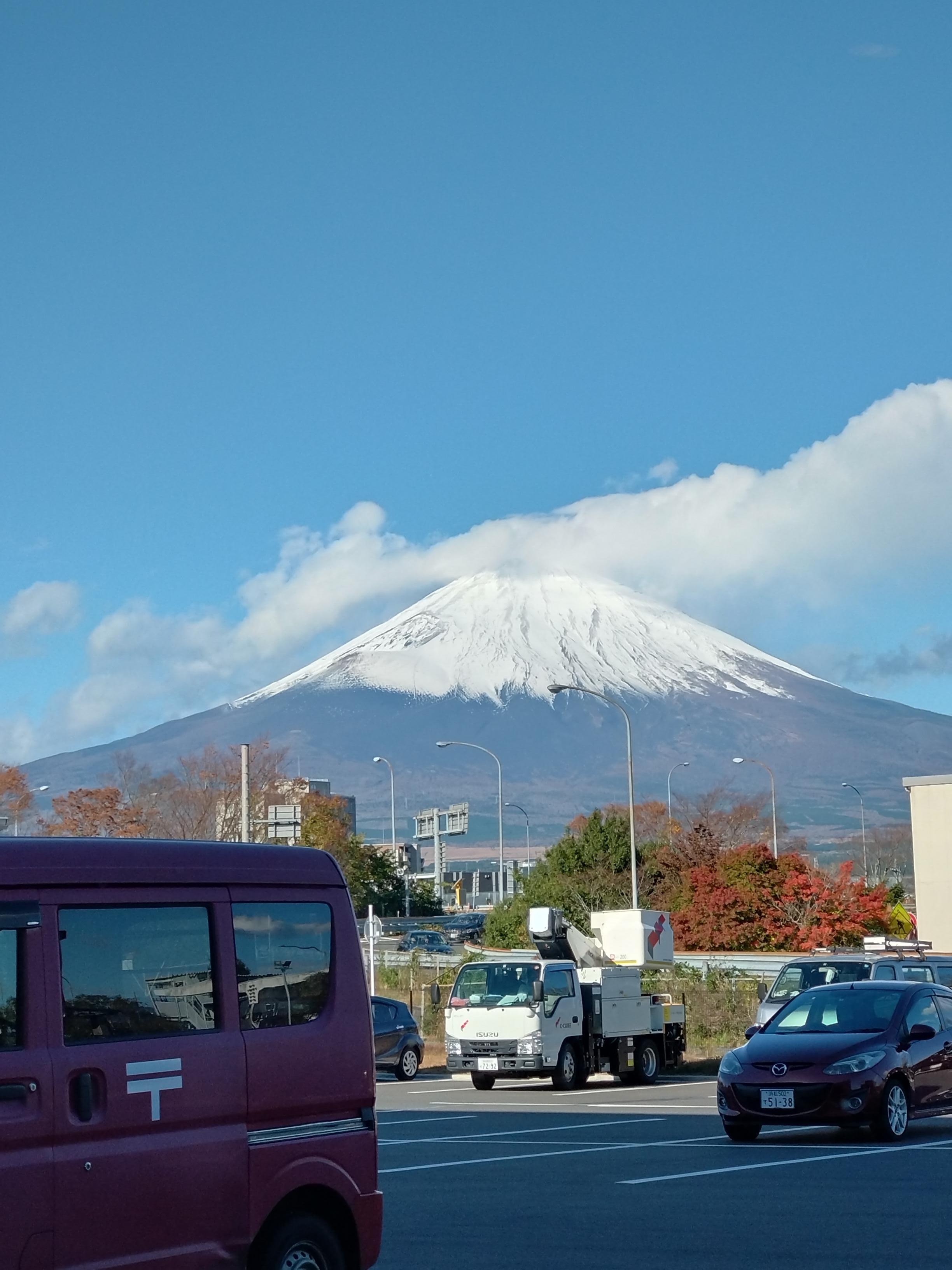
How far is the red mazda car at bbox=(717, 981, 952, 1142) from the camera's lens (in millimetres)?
16016

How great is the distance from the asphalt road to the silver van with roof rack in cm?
443

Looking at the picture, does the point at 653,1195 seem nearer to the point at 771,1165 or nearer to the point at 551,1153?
the point at 771,1165

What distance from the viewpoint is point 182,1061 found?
23.5 feet

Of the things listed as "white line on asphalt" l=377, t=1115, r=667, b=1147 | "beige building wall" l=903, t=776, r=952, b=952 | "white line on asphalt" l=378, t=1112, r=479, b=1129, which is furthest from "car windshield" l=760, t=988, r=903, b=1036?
"beige building wall" l=903, t=776, r=952, b=952

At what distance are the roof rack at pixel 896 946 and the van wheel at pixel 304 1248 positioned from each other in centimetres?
2178

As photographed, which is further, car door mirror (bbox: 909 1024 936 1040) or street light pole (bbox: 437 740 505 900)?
street light pole (bbox: 437 740 505 900)

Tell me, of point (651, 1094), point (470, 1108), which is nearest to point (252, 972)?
point (470, 1108)

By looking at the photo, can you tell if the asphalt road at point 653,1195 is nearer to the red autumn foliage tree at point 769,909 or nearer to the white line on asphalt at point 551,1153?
the white line on asphalt at point 551,1153

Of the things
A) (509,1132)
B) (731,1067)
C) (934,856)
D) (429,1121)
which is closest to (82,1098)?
(731,1067)

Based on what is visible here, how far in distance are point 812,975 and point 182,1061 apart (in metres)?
19.4

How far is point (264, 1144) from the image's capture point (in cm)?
746

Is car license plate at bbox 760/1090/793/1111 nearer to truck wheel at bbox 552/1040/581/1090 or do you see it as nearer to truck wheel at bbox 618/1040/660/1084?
truck wheel at bbox 552/1040/581/1090

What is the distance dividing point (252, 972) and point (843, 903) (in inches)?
1812

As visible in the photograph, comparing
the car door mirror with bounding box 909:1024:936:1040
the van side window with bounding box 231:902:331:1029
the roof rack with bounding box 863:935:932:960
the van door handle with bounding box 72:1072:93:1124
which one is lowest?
the roof rack with bounding box 863:935:932:960
